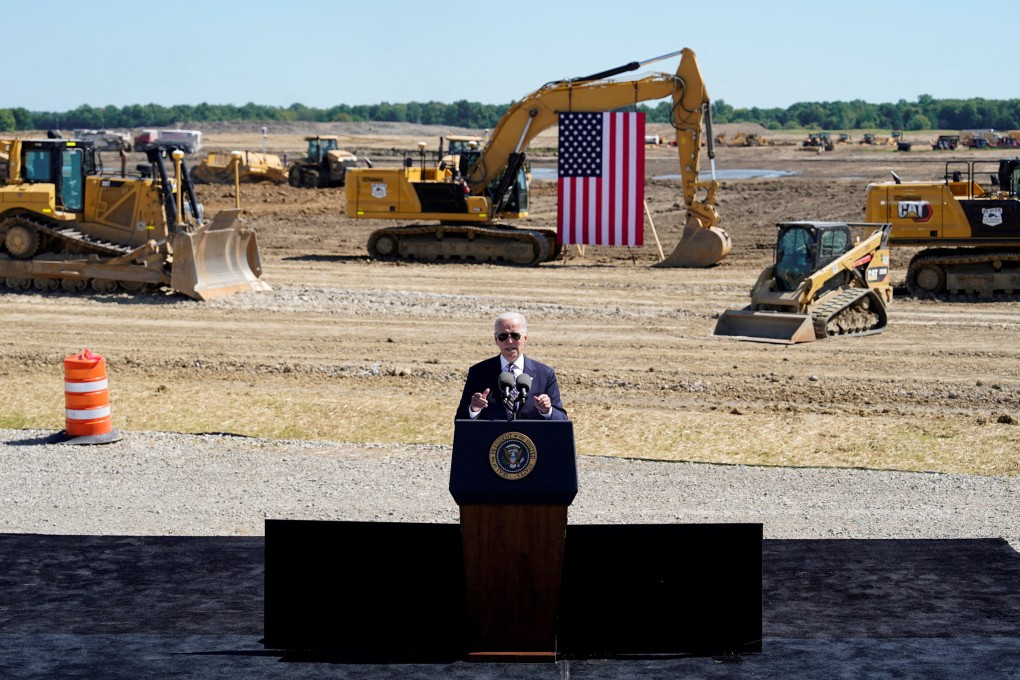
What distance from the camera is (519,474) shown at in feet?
23.0

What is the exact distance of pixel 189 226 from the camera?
83.3ft

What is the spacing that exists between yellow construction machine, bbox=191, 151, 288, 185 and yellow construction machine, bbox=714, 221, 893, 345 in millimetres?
35689

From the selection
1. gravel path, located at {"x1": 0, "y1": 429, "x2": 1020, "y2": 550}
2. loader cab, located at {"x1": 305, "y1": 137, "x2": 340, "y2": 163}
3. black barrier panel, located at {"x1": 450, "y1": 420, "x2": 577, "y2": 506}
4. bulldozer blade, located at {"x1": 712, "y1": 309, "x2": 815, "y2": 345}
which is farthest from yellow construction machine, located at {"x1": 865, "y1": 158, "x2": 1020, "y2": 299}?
loader cab, located at {"x1": 305, "y1": 137, "x2": 340, "y2": 163}

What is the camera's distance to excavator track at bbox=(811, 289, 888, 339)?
67.5 feet

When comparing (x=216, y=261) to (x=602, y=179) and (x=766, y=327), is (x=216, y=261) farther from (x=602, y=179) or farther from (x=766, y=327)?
(x=766, y=327)

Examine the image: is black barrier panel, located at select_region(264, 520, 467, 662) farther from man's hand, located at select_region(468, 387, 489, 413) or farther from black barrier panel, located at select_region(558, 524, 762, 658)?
man's hand, located at select_region(468, 387, 489, 413)

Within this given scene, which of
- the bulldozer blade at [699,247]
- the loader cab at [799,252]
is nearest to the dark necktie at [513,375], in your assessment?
the loader cab at [799,252]

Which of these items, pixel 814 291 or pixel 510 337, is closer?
pixel 510 337

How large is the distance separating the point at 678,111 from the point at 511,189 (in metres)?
4.30

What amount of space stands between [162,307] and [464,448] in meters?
17.3

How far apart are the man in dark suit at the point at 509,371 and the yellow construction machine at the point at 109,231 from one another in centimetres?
1653

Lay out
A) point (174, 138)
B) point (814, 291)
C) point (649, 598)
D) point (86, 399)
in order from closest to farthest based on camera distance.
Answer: point (649, 598), point (86, 399), point (814, 291), point (174, 138)

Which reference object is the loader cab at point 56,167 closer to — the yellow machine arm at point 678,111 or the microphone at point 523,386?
the yellow machine arm at point 678,111

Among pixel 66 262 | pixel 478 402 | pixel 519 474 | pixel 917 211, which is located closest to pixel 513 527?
pixel 519 474
